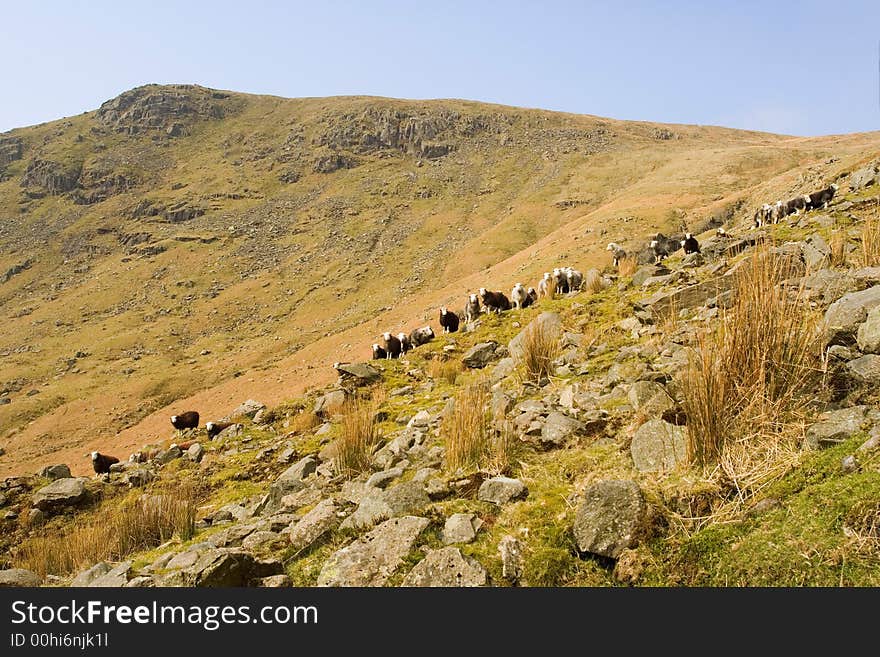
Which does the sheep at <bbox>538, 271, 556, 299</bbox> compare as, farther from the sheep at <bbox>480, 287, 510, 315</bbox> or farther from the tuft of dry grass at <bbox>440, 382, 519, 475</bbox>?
the tuft of dry grass at <bbox>440, 382, 519, 475</bbox>

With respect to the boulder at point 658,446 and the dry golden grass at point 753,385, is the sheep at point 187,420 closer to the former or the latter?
the boulder at point 658,446

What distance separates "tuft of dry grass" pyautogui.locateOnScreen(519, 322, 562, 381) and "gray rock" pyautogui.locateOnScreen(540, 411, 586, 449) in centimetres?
221

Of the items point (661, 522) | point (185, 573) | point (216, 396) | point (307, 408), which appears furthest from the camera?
point (216, 396)

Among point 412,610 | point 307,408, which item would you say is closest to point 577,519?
point 412,610

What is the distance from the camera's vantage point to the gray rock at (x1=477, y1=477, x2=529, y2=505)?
13.5ft

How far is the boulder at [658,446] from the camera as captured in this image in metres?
3.96

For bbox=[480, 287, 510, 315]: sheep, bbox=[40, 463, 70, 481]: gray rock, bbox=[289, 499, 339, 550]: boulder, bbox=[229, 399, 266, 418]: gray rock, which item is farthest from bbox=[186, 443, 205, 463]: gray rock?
bbox=[480, 287, 510, 315]: sheep

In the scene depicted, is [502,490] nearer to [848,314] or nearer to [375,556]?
[375,556]

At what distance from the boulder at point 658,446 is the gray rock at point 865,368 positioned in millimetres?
1373

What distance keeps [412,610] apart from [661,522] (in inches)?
68.2

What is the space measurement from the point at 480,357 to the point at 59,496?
28.3ft

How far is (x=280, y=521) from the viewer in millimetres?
5090

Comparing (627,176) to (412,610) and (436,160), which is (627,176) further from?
(412,610)

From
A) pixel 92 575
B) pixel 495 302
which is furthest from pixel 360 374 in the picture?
pixel 92 575
